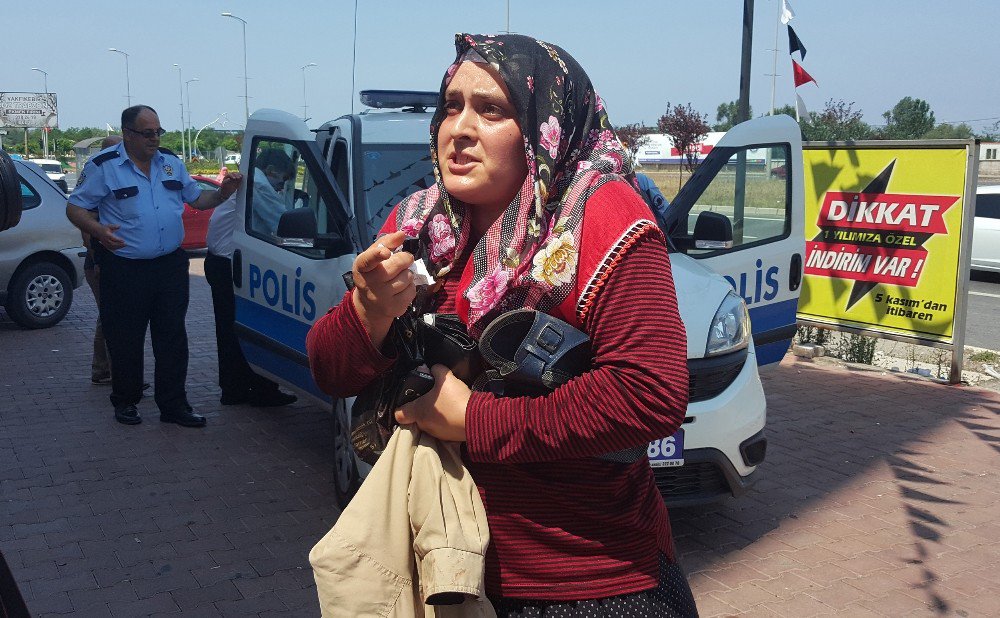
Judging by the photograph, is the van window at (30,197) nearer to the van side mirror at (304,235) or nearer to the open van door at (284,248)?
the open van door at (284,248)

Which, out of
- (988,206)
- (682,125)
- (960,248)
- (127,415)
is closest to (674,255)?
(127,415)

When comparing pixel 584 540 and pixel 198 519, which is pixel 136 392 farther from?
pixel 584 540

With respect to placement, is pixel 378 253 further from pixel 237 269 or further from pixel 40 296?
pixel 40 296

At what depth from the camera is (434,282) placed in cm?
181

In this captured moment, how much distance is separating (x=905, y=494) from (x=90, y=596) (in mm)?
4268

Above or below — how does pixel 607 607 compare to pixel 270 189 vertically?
below

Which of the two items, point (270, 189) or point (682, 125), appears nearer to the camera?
point (270, 189)

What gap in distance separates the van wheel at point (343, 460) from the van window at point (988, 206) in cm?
1380

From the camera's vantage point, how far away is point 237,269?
6.25 metres

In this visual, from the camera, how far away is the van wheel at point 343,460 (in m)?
5.00

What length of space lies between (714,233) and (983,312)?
921cm

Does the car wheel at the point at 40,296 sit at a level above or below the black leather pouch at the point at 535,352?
below

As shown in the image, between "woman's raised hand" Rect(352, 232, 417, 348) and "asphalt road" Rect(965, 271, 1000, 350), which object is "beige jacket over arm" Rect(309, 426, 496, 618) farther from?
"asphalt road" Rect(965, 271, 1000, 350)

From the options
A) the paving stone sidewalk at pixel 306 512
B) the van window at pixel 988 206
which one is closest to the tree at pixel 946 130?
the van window at pixel 988 206
